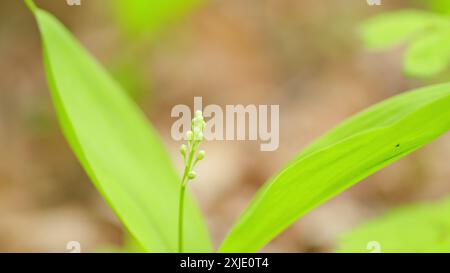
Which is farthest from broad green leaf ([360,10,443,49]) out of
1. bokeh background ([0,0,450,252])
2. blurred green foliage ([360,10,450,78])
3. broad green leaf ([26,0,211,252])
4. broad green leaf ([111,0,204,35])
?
broad green leaf ([111,0,204,35])

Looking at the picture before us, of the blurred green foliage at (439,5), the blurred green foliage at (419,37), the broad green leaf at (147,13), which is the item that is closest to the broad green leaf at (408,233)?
the blurred green foliage at (419,37)

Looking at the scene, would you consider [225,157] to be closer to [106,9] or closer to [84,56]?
[106,9]

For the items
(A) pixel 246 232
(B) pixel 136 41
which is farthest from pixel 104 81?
(B) pixel 136 41

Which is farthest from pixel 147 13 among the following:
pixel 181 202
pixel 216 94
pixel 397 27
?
pixel 181 202

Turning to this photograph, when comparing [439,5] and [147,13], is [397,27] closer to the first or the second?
[439,5]

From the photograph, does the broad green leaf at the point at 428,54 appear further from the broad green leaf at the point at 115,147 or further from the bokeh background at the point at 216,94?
the bokeh background at the point at 216,94

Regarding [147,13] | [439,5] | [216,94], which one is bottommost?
[439,5]

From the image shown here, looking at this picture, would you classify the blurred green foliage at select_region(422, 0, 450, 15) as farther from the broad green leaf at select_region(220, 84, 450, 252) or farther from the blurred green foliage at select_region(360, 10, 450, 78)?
the broad green leaf at select_region(220, 84, 450, 252)

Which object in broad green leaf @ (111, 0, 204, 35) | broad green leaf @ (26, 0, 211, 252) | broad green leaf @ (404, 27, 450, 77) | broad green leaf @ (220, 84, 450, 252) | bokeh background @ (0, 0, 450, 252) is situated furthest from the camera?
broad green leaf @ (111, 0, 204, 35)
